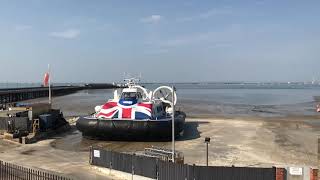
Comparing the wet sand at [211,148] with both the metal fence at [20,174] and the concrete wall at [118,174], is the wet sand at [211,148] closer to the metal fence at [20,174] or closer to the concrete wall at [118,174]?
the concrete wall at [118,174]

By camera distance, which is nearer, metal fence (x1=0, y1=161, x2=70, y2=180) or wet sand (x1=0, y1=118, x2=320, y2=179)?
metal fence (x1=0, y1=161, x2=70, y2=180)

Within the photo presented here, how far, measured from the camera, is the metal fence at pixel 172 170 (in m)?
13.9

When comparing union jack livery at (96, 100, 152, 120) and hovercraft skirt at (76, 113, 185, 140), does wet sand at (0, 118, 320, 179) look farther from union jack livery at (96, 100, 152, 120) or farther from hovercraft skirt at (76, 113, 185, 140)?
union jack livery at (96, 100, 152, 120)

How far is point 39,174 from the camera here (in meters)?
14.8

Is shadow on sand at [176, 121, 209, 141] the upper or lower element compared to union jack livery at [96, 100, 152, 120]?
lower

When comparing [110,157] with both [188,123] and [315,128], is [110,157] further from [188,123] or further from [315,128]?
[315,128]

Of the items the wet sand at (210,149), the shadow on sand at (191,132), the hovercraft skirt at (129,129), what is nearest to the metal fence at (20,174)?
the wet sand at (210,149)

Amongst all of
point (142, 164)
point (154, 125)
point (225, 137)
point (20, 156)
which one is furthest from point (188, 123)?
point (142, 164)

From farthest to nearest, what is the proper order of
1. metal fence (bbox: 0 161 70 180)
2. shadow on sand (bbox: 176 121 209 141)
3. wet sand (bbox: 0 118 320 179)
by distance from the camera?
shadow on sand (bbox: 176 121 209 141), wet sand (bbox: 0 118 320 179), metal fence (bbox: 0 161 70 180)

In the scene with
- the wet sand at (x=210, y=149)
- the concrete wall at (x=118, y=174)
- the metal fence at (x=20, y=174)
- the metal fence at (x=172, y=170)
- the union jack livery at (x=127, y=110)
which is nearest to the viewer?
the metal fence at (x=172, y=170)

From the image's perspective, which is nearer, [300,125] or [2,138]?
[2,138]

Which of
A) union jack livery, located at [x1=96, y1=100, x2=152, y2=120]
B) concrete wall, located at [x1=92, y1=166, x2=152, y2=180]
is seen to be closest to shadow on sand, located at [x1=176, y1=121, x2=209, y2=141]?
union jack livery, located at [x1=96, y1=100, x2=152, y2=120]

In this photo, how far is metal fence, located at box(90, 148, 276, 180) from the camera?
45.7 ft

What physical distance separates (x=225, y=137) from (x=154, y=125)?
18.4 ft
